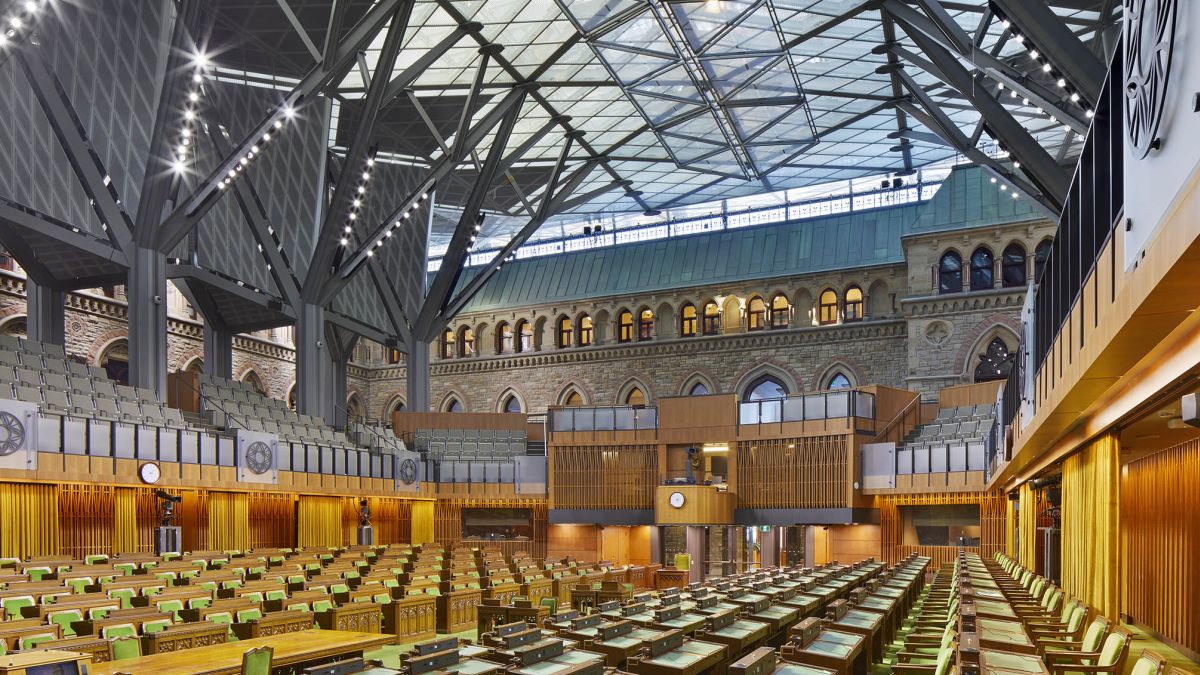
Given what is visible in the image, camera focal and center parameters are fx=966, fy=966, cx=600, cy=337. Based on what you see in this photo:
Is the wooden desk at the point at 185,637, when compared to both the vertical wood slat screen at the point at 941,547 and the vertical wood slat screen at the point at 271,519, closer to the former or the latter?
the vertical wood slat screen at the point at 271,519

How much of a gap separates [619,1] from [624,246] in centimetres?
2219

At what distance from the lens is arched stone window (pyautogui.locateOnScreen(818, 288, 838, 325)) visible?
40.7 m

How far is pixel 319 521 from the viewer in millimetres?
29953

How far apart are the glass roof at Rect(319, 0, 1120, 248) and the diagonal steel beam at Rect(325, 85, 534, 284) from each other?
0.57 m

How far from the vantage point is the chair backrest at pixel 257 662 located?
25.2 feet

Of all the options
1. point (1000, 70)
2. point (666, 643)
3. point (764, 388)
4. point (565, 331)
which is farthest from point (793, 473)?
point (666, 643)

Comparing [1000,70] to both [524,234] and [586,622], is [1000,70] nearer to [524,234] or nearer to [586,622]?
[586,622]

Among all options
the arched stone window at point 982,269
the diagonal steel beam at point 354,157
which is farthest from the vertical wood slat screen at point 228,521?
the arched stone window at point 982,269

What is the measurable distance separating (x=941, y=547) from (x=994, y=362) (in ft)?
30.5

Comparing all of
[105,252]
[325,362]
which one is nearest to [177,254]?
[105,252]

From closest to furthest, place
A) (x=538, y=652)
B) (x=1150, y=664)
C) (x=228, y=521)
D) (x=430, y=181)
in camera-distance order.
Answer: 1. (x=1150, y=664)
2. (x=538, y=652)
3. (x=228, y=521)
4. (x=430, y=181)

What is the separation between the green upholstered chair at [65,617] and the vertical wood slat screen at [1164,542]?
12.7 m

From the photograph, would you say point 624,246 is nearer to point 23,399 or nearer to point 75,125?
point 75,125

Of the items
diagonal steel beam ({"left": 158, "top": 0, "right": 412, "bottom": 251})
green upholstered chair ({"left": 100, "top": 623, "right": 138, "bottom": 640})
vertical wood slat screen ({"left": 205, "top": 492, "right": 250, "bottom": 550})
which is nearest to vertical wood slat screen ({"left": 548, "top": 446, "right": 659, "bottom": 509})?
vertical wood slat screen ({"left": 205, "top": 492, "right": 250, "bottom": 550})
